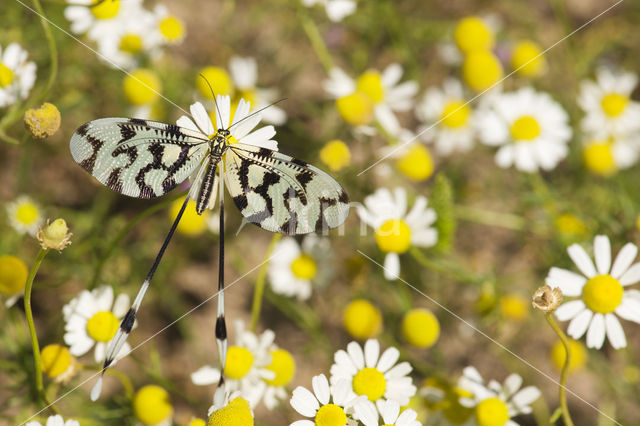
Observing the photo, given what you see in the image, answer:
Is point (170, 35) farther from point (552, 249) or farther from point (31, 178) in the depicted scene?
point (552, 249)

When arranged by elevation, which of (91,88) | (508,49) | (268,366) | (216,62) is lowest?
(268,366)

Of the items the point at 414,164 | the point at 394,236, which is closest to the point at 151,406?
the point at 394,236

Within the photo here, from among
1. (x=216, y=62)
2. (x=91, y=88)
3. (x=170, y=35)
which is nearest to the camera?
(x=170, y=35)

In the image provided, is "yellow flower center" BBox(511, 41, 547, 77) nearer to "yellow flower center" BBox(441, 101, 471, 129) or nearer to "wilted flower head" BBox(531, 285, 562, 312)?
"yellow flower center" BBox(441, 101, 471, 129)

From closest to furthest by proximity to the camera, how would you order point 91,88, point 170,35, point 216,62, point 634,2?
point 170,35 < point 91,88 < point 216,62 < point 634,2

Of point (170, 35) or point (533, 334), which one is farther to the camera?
point (533, 334)

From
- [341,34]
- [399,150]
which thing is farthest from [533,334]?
[341,34]
